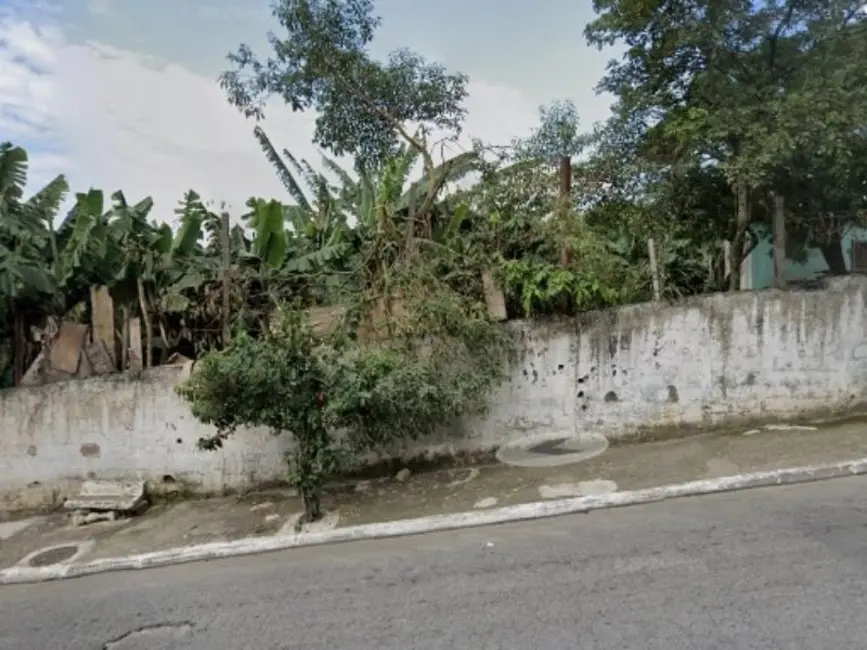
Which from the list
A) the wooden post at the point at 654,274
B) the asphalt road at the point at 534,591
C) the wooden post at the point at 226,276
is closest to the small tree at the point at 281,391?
the asphalt road at the point at 534,591

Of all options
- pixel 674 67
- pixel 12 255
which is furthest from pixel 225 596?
pixel 674 67

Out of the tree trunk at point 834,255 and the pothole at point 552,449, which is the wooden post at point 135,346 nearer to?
the pothole at point 552,449

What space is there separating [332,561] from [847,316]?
20.5ft

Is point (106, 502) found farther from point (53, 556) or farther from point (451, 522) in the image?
point (451, 522)

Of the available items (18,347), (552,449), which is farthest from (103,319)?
(552,449)

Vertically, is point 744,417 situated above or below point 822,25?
below

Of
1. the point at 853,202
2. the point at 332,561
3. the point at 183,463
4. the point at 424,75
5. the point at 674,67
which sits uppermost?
the point at 424,75

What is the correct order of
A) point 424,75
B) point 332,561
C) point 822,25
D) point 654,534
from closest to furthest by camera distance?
point 654,534 → point 332,561 → point 822,25 → point 424,75

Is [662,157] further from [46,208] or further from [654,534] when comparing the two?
[46,208]

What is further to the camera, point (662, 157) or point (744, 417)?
point (662, 157)

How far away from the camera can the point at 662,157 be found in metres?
8.02

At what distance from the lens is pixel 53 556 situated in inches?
245

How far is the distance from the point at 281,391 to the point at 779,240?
5930 mm

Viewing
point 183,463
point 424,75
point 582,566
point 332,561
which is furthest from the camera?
point 424,75
